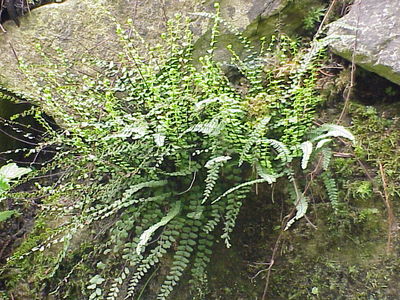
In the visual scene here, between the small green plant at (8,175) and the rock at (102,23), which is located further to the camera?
the rock at (102,23)

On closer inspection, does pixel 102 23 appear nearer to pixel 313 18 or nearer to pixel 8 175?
pixel 8 175

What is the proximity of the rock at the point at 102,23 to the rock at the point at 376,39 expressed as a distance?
43cm

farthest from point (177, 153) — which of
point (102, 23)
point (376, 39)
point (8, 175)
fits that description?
point (102, 23)

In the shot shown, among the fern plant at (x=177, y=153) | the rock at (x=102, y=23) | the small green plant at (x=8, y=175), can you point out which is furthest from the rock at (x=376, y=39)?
the small green plant at (x=8, y=175)

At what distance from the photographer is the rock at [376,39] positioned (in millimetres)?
2012

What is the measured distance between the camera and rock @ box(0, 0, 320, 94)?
8.24 ft

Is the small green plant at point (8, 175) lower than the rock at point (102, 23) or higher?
lower

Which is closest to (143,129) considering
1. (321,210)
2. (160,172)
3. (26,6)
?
(160,172)

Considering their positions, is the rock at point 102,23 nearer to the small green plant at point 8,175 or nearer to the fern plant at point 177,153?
the fern plant at point 177,153

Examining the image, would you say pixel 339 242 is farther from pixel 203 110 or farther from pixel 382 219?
pixel 203 110

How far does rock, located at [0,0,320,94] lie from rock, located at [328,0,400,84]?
43 cm

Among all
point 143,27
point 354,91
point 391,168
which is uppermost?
point 143,27

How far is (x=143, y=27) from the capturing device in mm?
2621

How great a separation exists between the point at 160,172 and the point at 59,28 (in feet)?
4.28
